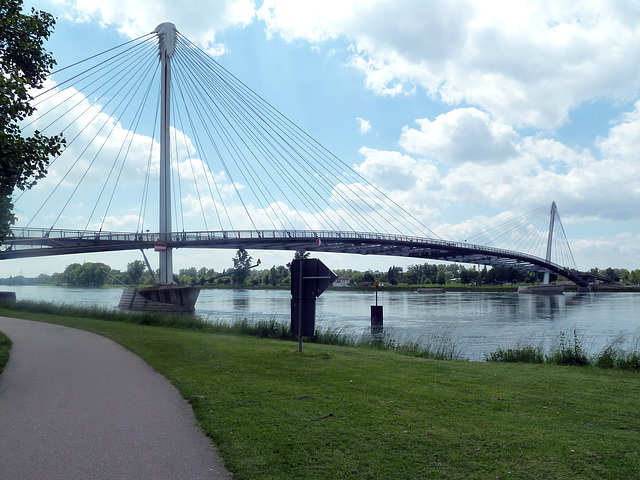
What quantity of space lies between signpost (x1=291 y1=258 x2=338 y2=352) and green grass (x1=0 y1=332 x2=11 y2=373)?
6.05 metres

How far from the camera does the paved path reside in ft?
14.1

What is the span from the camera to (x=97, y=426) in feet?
18.2

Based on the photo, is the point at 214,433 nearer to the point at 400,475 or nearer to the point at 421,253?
the point at 400,475

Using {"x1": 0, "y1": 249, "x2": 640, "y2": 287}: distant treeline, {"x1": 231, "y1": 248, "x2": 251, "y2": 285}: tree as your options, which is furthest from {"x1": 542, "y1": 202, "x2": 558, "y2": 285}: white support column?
{"x1": 231, "y1": 248, "x2": 251, "y2": 285}: tree

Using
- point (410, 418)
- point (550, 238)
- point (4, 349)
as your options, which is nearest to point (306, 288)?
point (410, 418)

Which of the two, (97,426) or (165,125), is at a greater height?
(165,125)

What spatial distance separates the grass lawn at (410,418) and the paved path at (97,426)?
30cm

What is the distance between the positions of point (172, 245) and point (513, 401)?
39284 millimetres

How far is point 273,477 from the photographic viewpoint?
13.2ft

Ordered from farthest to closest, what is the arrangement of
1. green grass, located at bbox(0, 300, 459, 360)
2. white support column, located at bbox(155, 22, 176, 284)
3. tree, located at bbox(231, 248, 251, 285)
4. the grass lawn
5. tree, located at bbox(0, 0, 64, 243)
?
tree, located at bbox(231, 248, 251, 285) < white support column, located at bbox(155, 22, 176, 284) < green grass, located at bbox(0, 300, 459, 360) < tree, located at bbox(0, 0, 64, 243) < the grass lawn

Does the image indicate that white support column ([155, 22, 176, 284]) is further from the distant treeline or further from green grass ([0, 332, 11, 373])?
the distant treeline

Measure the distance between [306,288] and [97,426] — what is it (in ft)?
19.0

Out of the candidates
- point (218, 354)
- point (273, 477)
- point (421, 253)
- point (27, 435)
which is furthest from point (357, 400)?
point (421, 253)

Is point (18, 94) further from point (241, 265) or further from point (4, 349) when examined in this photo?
point (241, 265)
